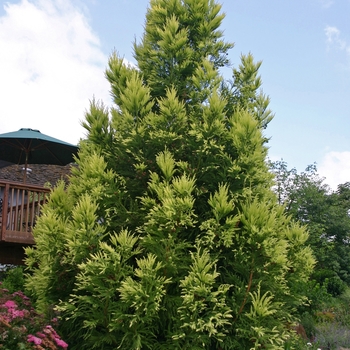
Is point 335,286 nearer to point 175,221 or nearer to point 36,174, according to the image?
point 175,221

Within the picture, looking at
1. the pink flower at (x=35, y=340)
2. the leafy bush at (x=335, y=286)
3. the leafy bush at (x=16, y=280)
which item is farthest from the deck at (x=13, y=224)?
the leafy bush at (x=335, y=286)

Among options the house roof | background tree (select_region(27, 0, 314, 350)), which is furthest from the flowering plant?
the house roof

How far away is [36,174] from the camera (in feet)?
75.0

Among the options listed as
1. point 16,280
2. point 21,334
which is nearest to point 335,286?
point 16,280

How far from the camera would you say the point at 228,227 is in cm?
580

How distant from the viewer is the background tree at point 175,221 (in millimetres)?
5492

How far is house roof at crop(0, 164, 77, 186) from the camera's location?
859 inches

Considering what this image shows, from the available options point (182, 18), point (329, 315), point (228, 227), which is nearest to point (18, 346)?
point (228, 227)

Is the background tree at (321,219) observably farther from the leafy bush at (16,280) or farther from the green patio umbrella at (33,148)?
the leafy bush at (16,280)

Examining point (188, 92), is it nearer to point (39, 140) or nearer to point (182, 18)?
point (182, 18)

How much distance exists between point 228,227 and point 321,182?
1646 cm

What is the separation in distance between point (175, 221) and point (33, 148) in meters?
8.23

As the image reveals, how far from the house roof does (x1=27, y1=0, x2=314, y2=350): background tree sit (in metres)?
15.3

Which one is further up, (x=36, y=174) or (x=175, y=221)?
(x=36, y=174)
